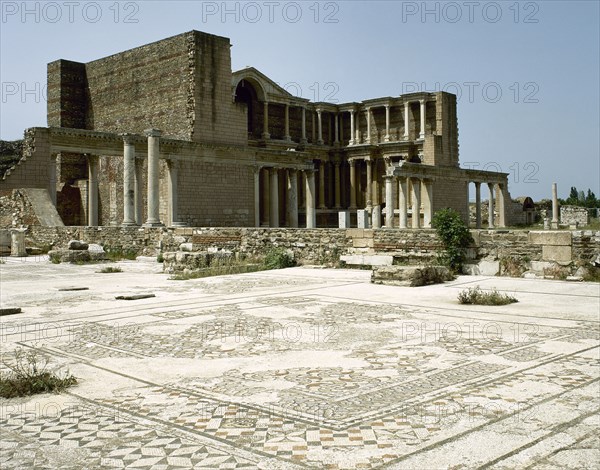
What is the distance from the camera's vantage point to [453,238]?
1298 centimetres

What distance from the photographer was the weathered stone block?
11727 mm

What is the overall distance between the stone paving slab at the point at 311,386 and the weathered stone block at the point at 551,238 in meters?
3.00

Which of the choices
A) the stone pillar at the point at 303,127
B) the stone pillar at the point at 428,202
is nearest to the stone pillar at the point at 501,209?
the stone pillar at the point at 428,202

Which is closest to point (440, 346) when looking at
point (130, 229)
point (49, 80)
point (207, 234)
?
point (207, 234)

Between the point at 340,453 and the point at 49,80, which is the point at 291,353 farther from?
the point at 49,80

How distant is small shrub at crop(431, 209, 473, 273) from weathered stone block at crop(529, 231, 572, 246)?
1350mm

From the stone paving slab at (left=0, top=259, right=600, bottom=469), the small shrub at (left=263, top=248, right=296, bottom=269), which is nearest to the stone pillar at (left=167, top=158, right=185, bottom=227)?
the small shrub at (left=263, top=248, right=296, bottom=269)

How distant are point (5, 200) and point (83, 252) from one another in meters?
9.64

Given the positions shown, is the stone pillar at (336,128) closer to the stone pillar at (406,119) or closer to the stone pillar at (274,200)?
the stone pillar at (406,119)

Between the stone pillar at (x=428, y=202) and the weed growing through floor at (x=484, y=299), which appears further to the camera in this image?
the stone pillar at (x=428, y=202)

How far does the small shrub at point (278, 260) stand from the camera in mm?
15391

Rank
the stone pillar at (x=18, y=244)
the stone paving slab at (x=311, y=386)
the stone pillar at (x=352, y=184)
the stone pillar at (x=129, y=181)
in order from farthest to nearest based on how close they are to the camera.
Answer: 1. the stone pillar at (x=352, y=184)
2. the stone pillar at (x=129, y=181)
3. the stone pillar at (x=18, y=244)
4. the stone paving slab at (x=311, y=386)

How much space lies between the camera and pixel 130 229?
68.0 ft

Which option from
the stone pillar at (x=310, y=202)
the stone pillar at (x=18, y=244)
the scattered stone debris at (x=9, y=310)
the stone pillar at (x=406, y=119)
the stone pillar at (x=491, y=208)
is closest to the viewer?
the scattered stone debris at (x=9, y=310)
